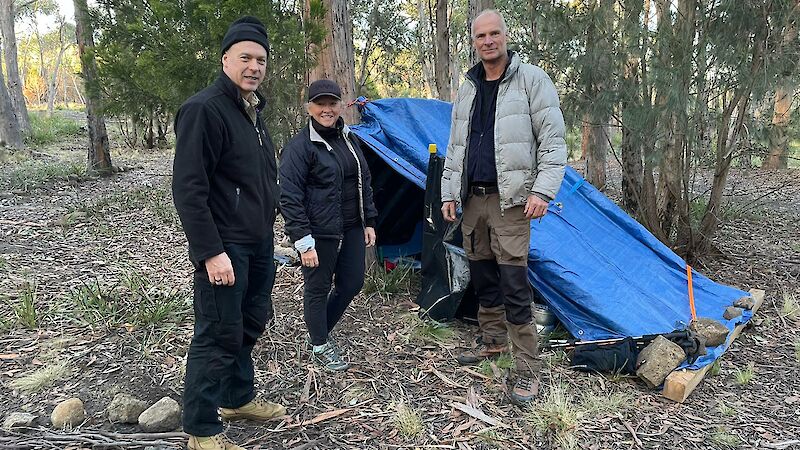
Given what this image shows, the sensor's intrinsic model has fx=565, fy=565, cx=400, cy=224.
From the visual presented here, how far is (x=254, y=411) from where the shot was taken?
113 inches

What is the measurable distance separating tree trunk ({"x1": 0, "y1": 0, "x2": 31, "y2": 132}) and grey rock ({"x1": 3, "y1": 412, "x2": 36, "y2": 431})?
627 inches

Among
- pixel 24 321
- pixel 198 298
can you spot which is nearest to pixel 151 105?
pixel 24 321

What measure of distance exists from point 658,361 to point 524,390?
82cm

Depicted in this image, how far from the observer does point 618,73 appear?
495 cm

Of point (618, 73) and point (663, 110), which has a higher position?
point (618, 73)

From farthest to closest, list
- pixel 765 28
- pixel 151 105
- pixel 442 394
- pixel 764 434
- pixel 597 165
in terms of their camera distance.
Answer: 1. pixel 597 165
2. pixel 151 105
3. pixel 765 28
4. pixel 442 394
5. pixel 764 434

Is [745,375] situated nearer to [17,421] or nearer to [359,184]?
[359,184]

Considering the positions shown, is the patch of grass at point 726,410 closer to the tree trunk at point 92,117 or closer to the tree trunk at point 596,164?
the tree trunk at point 596,164

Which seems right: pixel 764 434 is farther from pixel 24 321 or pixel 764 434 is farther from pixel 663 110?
pixel 24 321

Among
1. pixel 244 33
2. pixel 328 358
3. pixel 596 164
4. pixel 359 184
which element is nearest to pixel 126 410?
pixel 328 358

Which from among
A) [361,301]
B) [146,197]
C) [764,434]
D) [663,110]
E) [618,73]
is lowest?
[764,434]

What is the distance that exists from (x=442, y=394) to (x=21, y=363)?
253 centimetres

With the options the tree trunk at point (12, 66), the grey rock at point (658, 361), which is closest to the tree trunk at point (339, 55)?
the grey rock at point (658, 361)

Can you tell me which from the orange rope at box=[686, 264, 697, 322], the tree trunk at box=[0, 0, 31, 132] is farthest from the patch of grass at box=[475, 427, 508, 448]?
the tree trunk at box=[0, 0, 31, 132]
